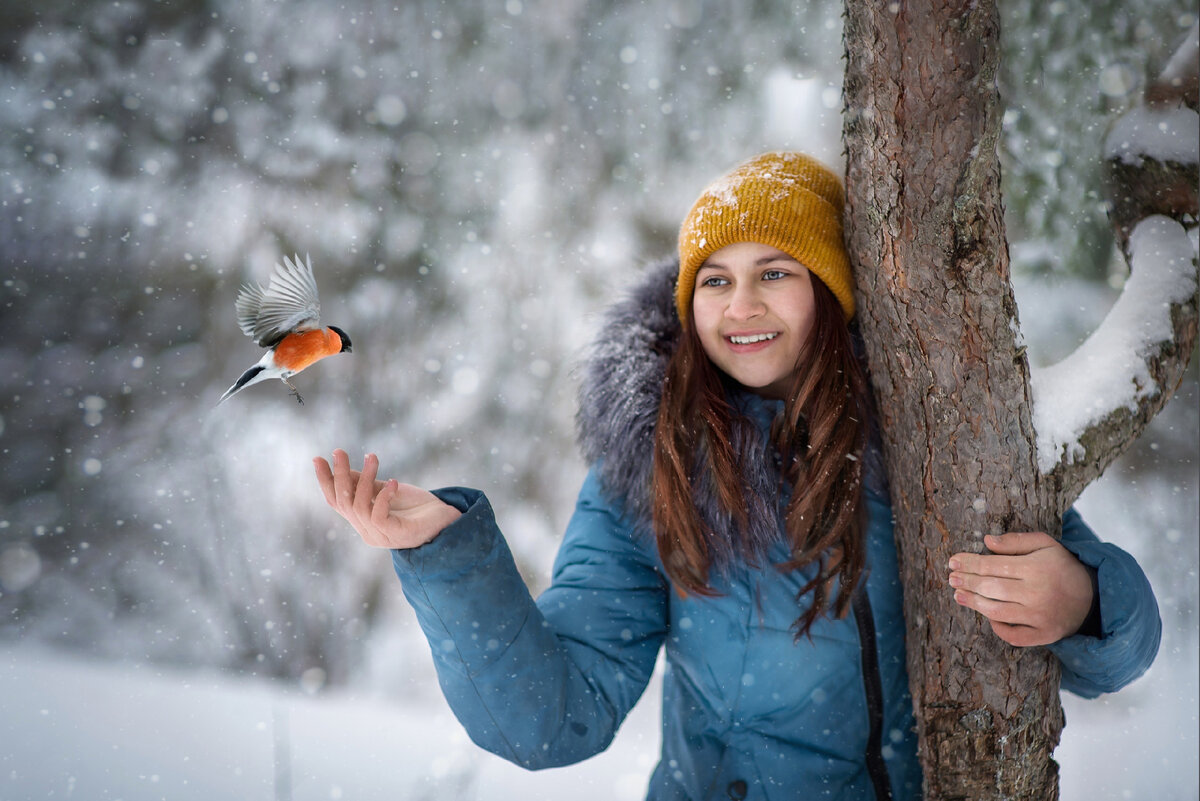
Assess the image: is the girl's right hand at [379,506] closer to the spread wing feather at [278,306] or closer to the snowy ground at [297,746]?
the spread wing feather at [278,306]

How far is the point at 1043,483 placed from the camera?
123cm

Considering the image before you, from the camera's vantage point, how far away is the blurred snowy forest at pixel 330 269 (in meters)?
3.09

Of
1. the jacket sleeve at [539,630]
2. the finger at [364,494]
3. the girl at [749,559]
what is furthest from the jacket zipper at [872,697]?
the finger at [364,494]

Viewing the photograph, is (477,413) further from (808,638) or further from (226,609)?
(808,638)

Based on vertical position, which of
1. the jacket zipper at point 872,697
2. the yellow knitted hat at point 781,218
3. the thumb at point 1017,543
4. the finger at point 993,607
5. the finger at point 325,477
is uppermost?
the yellow knitted hat at point 781,218

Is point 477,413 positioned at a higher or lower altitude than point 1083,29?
lower

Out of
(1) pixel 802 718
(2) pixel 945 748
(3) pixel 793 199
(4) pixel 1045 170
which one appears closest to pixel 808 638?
(1) pixel 802 718

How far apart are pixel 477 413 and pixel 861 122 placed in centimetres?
301

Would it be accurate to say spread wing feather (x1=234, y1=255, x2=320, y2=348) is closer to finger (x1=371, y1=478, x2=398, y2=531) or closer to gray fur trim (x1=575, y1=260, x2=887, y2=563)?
finger (x1=371, y1=478, x2=398, y2=531)

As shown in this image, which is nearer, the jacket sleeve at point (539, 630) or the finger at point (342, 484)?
the finger at point (342, 484)

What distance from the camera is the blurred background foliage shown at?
122 inches

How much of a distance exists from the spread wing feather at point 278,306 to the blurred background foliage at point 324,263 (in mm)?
2541

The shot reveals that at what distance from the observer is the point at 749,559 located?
4.65 feet

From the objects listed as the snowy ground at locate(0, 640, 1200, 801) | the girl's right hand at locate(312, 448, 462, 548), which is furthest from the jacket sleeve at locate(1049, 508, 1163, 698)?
the snowy ground at locate(0, 640, 1200, 801)
